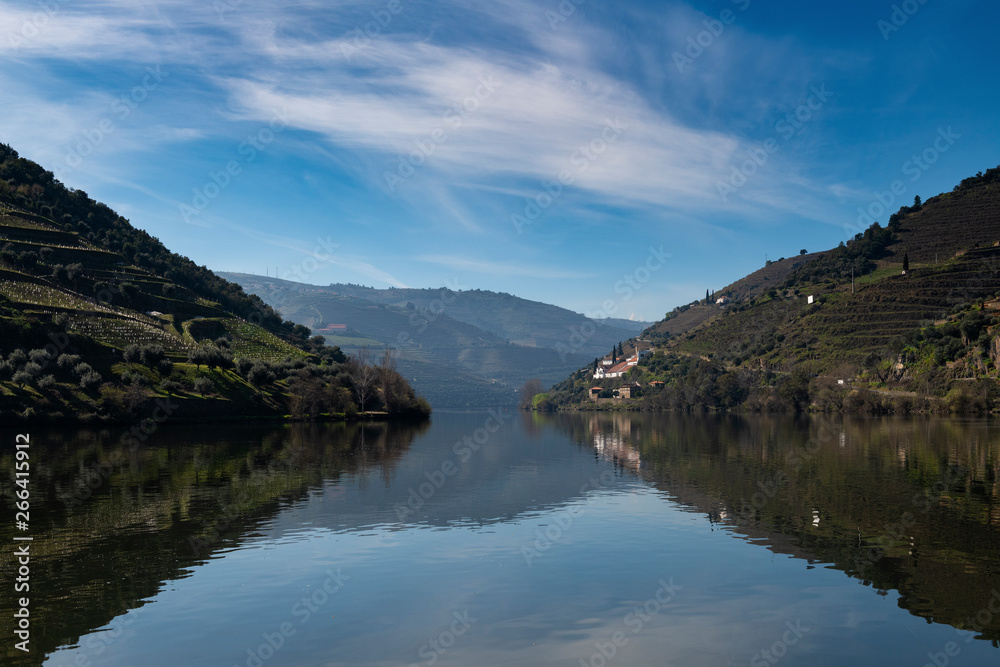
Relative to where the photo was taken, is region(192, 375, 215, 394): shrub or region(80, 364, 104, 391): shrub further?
region(192, 375, 215, 394): shrub

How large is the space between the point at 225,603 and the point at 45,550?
9546mm

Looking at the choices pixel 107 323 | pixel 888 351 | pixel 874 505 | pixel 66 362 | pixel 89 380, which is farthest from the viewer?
pixel 888 351

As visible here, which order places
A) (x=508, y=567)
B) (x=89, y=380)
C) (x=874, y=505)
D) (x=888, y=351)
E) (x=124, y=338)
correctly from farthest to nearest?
(x=888, y=351), (x=124, y=338), (x=89, y=380), (x=874, y=505), (x=508, y=567)

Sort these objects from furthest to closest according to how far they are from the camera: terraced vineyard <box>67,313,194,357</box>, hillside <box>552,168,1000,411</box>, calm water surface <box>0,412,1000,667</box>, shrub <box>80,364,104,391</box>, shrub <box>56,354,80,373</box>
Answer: hillside <box>552,168,1000,411</box> < terraced vineyard <box>67,313,194,357</box> < shrub <box>56,354,80,373</box> < shrub <box>80,364,104,391</box> < calm water surface <box>0,412,1000,667</box>

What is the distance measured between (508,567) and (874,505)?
20106 millimetres

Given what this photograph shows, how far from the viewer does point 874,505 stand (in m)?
32.5

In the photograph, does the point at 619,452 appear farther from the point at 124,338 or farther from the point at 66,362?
the point at 124,338

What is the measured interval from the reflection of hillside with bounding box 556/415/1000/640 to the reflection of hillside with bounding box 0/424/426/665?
821 inches

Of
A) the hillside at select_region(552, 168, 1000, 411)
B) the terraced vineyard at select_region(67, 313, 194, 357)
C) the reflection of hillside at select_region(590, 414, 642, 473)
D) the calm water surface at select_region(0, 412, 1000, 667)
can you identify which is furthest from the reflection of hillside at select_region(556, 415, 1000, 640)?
the terraced vineyard at select_region(67, 313, 194, 357)

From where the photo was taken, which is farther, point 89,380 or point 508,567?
point 89,380

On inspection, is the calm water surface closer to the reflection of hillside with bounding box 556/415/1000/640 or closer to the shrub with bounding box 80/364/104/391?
the reflection of hillside with bounding box 556/415/1000/640

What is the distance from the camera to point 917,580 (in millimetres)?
20594

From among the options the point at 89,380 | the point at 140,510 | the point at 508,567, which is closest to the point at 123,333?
the point at 89,380

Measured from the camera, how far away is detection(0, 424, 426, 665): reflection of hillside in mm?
18391
